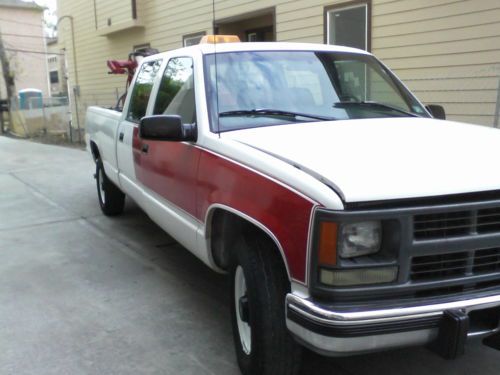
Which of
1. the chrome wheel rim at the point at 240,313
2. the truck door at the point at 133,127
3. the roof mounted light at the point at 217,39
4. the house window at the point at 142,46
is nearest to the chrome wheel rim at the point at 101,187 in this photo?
the truck door at the point at 133,127

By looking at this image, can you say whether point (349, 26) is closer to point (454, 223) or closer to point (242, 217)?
point (242, 217)

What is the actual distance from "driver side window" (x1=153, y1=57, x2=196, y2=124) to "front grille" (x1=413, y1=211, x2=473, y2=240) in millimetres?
1914

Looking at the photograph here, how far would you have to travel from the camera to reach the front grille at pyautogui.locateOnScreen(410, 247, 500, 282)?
236 cm

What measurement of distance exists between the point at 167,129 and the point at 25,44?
4196 cm

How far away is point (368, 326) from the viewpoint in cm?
223

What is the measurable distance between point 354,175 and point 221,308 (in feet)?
6.96

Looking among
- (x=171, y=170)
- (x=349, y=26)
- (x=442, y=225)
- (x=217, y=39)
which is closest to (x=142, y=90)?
(x=217, y=39)

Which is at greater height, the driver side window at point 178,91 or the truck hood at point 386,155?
the driver side window at point 178,91

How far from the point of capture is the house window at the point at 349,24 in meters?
8.15

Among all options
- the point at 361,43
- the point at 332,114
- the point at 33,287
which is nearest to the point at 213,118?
the point at 332,114

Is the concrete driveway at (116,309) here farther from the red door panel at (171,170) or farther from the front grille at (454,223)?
the red door panel at (171,170)

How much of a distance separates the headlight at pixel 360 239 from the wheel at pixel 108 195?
15.7ft

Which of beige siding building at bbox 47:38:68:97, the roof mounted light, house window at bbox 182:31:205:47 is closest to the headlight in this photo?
the roof mounted light

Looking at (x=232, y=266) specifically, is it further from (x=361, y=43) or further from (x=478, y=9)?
(x=361, y=43)
